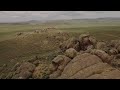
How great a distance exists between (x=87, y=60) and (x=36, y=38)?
2108 mm

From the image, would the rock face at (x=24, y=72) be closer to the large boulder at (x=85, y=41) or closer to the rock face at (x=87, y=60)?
the rock face at (x=87, y=60)

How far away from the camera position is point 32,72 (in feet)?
35.1

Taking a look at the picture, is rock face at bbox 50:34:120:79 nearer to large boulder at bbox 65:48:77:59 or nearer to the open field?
large boulder at bbox 65:48:77:59

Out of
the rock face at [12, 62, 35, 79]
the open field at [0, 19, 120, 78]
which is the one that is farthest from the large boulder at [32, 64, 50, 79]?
the open field at [0, 19, 120, 78]

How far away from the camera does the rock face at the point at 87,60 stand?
10.6 m

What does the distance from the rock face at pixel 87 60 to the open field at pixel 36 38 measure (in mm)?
270

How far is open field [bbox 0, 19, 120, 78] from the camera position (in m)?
10.8

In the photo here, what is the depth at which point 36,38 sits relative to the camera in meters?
10.9

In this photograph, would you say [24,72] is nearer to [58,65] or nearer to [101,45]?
[58,65]

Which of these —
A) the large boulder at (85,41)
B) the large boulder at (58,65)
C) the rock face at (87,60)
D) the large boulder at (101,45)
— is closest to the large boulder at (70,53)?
the rock face at (87,60)

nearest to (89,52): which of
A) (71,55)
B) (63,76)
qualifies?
(71,55)

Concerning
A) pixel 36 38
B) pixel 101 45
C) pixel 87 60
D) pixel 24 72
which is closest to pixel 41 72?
pixel 24 72

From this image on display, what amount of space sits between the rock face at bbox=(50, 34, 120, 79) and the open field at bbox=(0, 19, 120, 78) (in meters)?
Result: 0.27
